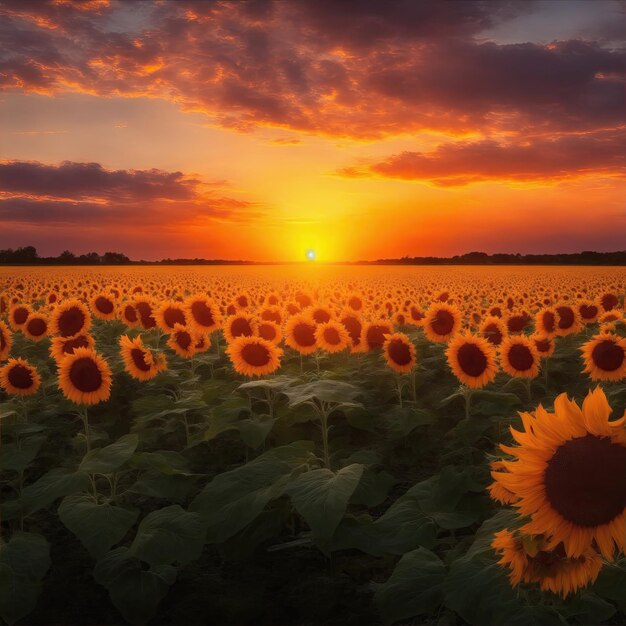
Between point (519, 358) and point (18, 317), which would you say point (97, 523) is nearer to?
point (519, 358)

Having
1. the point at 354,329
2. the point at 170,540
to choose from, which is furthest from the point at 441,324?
the point at 170,540

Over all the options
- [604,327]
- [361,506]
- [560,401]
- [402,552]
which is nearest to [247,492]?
[402,552]

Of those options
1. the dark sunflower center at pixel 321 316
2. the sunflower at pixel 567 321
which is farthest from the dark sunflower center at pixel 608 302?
the dark sunflower center at pixel 321 316

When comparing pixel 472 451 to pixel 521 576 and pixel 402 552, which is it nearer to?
pixel 402 552

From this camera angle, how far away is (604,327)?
28.9 ft

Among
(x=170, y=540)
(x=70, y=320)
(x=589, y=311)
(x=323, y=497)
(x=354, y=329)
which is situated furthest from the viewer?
(x=589, y=311)

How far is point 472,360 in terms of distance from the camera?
7180 mm

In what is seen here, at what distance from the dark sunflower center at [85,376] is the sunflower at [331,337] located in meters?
3.20

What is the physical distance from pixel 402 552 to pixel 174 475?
2101 mm

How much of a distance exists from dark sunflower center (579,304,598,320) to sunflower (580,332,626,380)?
4791mm

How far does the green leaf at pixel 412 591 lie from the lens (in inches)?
144

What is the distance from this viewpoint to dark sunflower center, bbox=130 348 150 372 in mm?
8039

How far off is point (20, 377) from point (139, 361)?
53.6 inches

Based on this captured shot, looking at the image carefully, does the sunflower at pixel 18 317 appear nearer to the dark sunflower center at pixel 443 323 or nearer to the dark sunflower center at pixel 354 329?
the dark sunflower center at pixel 354 329
